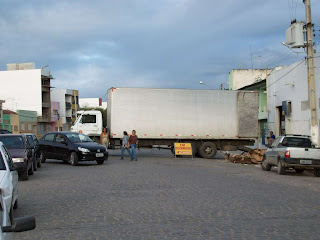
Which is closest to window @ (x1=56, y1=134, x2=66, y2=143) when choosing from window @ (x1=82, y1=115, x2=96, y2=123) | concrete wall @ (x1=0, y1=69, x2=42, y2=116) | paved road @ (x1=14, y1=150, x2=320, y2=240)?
window @ (x1=82, y1=115, x2=96, y2=123)

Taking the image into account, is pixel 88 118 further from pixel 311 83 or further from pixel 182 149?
pixel 311 83

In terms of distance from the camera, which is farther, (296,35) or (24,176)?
(296,35)

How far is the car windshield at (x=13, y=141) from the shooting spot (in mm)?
15450

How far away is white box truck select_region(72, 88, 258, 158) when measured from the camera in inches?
1081

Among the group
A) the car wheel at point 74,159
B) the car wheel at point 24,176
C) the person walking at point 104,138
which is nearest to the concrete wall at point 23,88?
the person walking at point 104,138

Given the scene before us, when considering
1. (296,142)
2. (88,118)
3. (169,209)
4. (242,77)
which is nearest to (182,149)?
(88,118)

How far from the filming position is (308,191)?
1211 centimetres

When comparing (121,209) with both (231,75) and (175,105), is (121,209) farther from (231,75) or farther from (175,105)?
(231,75)

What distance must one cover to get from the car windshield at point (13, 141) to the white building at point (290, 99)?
1832 centimetres

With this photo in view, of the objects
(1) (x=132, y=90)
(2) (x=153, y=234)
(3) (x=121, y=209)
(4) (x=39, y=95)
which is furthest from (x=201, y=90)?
(4) (x=39, y=95)

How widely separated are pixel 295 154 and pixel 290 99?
15588 millimetres

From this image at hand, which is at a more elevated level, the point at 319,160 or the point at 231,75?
the point at 231,75

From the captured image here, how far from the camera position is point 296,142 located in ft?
60.1

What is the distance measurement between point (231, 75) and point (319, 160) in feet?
134
